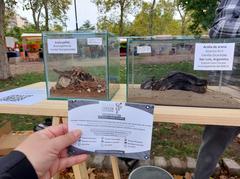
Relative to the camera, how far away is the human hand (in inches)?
25.8

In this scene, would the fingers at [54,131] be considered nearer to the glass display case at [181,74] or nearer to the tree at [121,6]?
the glass display case at [181,74]

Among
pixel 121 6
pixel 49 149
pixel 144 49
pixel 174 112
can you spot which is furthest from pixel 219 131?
pixel 121 6

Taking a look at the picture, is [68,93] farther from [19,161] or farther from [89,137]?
[19,161]

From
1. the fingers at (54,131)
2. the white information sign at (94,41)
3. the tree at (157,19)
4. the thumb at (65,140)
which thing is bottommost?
the thumb at (65,140)

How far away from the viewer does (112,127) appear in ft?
2.70

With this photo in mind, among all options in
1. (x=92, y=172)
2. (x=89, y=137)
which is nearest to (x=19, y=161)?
(x=89, y=137)

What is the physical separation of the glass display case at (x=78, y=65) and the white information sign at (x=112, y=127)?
49 centimetres

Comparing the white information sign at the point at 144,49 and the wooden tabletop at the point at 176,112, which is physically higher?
the white information sign at the point at 144,49

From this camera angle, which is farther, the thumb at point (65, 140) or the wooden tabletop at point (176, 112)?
the wooden tabletop at point (176, 112)

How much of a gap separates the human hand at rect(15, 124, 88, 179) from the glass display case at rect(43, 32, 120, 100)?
527mm

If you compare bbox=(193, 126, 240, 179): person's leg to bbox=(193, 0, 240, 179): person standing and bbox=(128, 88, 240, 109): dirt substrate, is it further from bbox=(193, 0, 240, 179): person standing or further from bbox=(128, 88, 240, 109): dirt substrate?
bbox=(128, 88, 240, 109): dirt substrate

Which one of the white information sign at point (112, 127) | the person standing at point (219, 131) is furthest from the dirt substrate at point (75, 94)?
the person standing at point (219, 131)

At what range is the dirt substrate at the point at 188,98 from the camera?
1.25 meters

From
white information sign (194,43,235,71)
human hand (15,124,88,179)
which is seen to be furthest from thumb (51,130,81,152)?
white information sign (194,43,235,71)
